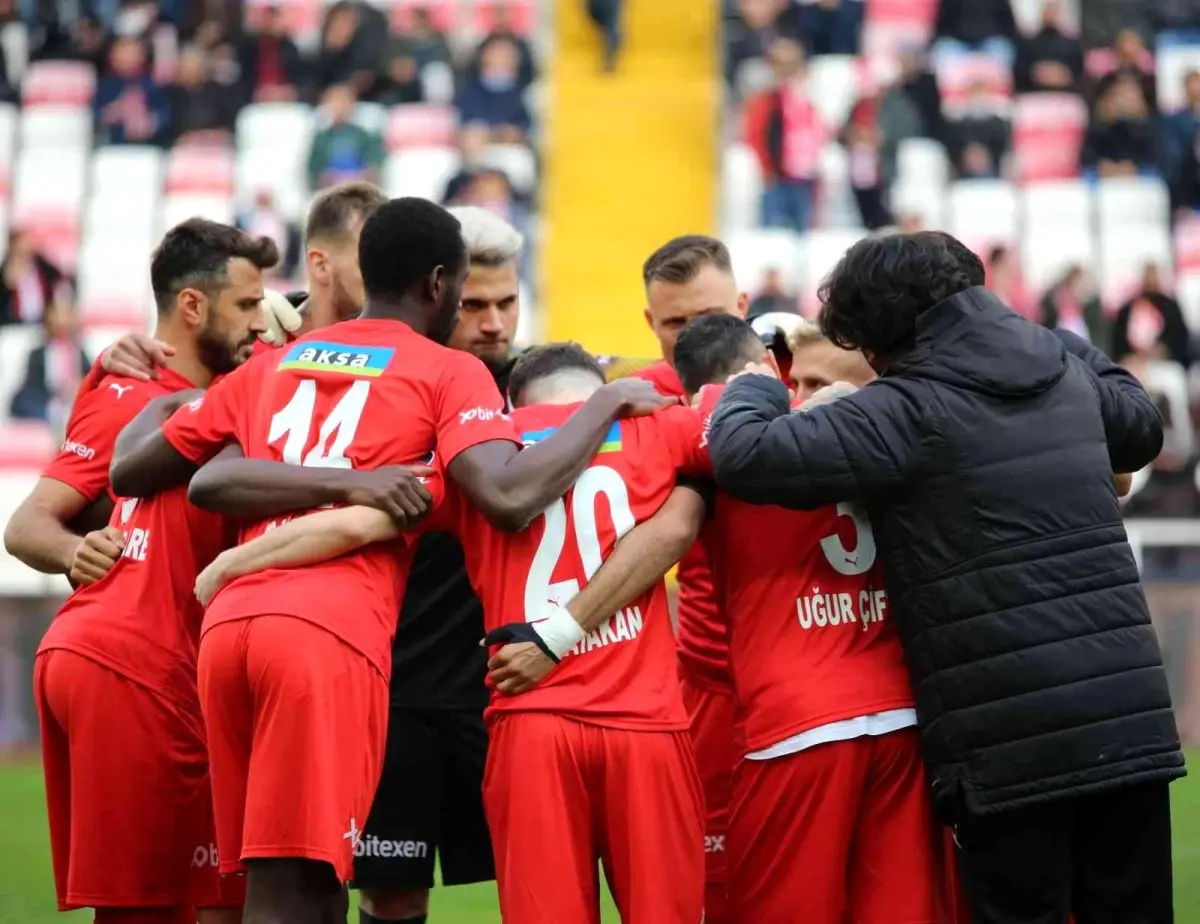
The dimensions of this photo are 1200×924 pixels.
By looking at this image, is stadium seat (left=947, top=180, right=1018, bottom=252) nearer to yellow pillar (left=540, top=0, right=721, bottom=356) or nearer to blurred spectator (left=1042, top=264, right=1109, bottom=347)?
blurred spectator (left=1042, top=264, right=1109, bottom=347)

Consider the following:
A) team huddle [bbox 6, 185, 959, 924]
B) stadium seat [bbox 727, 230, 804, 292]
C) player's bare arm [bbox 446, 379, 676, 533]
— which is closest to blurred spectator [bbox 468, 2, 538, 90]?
stadium seat [bbox 727, 230, 804, 292]

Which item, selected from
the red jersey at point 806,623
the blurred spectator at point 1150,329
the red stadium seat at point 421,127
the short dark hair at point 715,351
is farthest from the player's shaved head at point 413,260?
the red stadium seat at point 421,127

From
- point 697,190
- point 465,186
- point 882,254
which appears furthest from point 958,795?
point 697,190

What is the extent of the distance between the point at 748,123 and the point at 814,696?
40.1ft

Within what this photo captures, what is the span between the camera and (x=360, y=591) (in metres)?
4.36

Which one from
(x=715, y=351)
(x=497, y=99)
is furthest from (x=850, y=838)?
(x=497, y=99)

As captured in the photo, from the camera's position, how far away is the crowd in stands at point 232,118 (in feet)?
50.5

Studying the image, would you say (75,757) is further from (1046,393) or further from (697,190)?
(697,190)

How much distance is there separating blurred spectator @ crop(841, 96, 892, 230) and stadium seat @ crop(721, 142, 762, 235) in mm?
797

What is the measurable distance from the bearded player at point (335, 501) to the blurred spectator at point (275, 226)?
10.3 metres

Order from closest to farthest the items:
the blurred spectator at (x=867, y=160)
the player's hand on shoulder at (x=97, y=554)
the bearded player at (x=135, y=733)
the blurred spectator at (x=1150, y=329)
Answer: the bearded player at (x=135, y=733) → the player's hand on shoulder at (x=97, y=554) → the blurred spectator at (x=1150, y=329) → the blurred spectator at (x=867, y=160)

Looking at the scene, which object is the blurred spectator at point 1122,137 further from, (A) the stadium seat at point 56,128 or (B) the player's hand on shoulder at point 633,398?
(B) the player's hand on shoulder at point 633,398

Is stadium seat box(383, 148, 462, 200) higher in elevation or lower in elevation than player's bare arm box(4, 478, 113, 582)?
higher

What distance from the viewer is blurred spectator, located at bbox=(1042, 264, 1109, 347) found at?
45.7 ft
